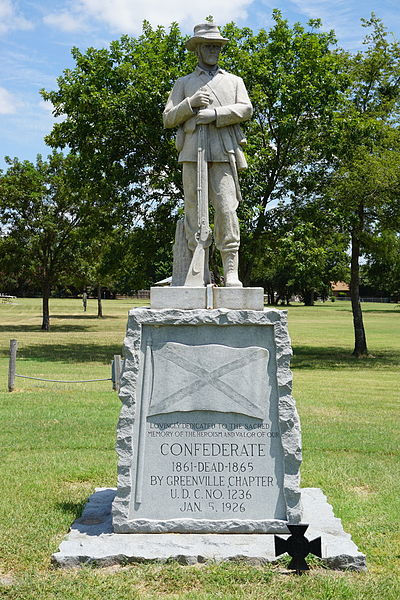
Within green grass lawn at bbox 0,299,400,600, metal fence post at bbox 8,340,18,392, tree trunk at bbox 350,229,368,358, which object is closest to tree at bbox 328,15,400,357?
tree trunk at bbox 350,229,368,358

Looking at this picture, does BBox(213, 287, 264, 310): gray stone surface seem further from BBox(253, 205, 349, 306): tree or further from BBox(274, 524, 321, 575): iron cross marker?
BBox(253, 205, 349, 306): tree

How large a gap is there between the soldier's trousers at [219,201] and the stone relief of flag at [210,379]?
3.59 ft

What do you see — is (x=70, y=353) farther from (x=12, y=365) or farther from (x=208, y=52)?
(x=208, y=52)

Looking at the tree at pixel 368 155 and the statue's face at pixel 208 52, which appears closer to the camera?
the statue's face at pixel 208 52

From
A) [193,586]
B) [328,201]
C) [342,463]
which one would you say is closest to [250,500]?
[193,586]

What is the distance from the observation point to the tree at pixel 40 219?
119 feet

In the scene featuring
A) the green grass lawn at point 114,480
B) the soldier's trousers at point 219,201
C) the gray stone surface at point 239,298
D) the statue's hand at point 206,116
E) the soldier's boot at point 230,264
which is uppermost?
the statue's hand at point 206,116

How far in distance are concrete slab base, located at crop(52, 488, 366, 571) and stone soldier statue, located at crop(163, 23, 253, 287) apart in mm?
2261

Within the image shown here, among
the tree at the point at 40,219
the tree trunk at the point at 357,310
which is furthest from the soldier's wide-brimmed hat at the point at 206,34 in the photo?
the tree at the point at 40,219

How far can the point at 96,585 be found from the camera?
5125 millimetres

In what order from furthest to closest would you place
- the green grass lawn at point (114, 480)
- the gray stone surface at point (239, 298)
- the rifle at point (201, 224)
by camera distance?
the rifle at point (201, 224), the gray stone surface at point (239, 298), the green grass lawn at point (114, 480)

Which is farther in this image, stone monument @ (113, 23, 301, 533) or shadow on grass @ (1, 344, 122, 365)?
shadow on grass @ (1, 344, 122, 365)

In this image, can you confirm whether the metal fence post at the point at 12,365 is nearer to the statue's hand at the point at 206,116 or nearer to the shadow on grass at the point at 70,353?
the shadow on grass at the point at 70,353

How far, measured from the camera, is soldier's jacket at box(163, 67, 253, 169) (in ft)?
21.6
